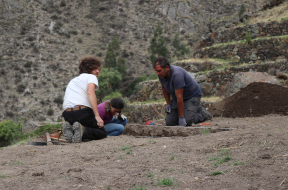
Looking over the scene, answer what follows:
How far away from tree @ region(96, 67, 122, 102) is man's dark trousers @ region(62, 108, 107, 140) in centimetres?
2816

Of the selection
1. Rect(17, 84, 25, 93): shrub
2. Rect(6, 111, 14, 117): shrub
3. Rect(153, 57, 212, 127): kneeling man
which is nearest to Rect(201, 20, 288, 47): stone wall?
Rect(153, 57, 212, 127): kneeling man

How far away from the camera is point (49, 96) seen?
32500 mm

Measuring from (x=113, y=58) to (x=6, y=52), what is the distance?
14199mm

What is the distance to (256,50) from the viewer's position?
1225cm

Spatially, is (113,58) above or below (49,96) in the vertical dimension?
above

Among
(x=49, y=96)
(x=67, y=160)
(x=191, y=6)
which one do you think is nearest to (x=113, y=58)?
(x=49, y=96)

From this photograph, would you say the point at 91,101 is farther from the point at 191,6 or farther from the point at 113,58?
the point at 191,6

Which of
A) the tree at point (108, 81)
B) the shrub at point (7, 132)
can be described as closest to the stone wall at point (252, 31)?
the shrub at point (7, 132)

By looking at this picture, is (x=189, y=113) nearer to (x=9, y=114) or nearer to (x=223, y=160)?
(x=223, y=160)

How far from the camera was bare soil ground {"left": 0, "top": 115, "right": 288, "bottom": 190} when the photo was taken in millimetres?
1960

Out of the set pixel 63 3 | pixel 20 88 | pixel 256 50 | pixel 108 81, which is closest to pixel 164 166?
pixel 256 50

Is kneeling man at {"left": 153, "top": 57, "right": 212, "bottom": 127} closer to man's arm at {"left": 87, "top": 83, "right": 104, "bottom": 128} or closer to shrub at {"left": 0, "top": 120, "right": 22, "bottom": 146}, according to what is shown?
man's arm at {"left": 87, "top": 83, "right": 104, "bottom": 128}

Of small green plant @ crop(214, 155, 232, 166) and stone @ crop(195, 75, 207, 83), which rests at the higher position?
stone @ crop(195, 75, 207, 83)

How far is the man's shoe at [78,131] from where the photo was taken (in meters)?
4.21
